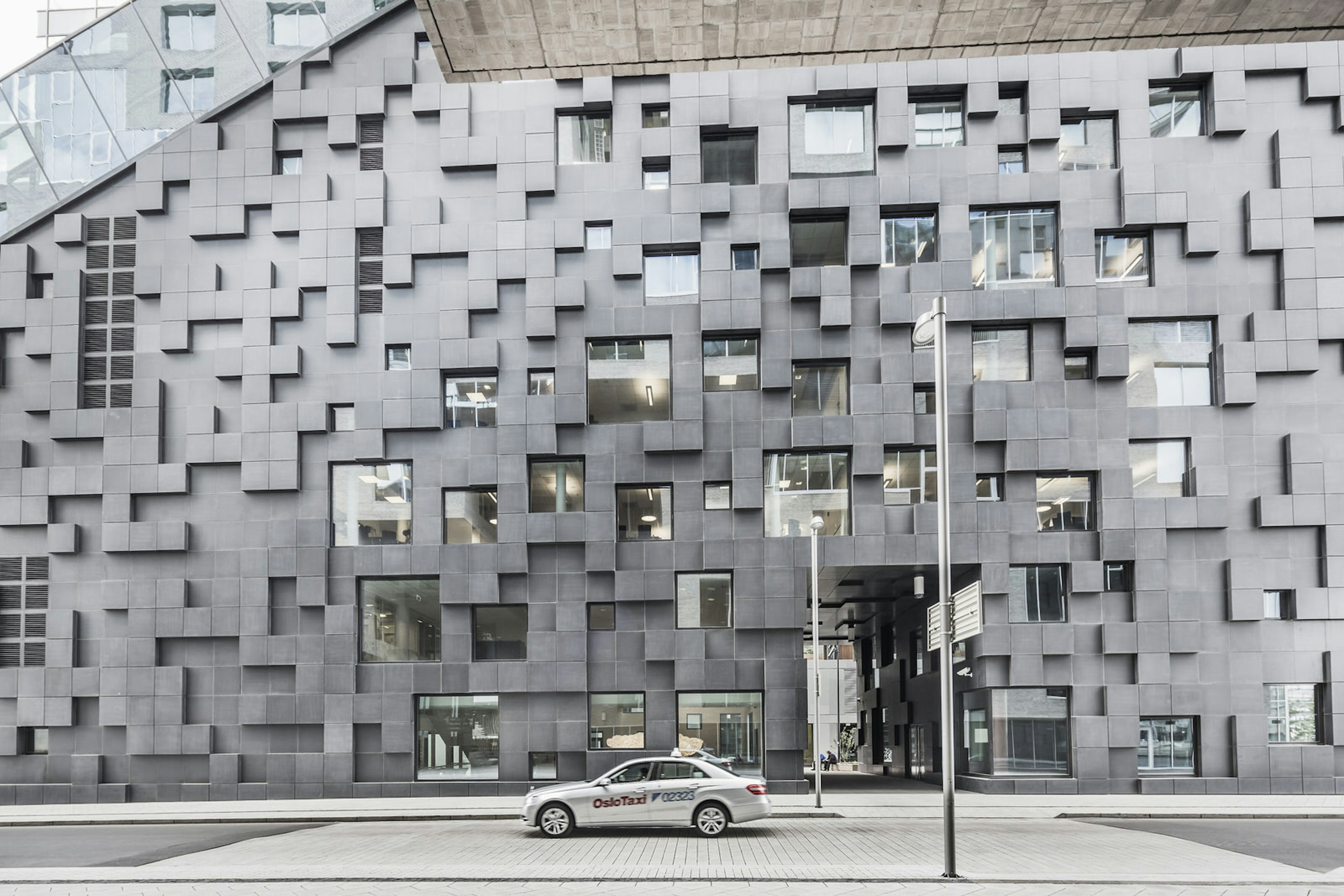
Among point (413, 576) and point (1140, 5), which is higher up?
point (1140, 5)

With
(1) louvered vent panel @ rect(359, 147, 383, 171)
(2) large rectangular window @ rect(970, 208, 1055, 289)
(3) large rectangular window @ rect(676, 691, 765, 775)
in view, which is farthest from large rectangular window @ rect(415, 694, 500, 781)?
(2) large rectangular window @ rect(970, 208, 1055, 289)

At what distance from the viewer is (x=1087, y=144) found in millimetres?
31203

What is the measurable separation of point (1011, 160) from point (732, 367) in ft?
33.6

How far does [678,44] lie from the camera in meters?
8.31

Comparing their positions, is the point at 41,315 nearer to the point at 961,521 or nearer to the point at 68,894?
the point at 68,894

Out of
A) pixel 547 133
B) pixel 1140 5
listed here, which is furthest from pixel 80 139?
pixel 1140 5

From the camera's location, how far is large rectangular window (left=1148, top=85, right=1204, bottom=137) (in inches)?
1225

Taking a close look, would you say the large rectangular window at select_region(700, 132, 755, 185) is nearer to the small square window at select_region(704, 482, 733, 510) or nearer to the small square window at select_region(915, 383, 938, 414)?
the small square window at select_region(915, 383, 938, 414)

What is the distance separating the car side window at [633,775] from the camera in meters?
18.9

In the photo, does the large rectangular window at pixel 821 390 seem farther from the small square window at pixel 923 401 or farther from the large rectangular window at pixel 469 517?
the large rectangular window at pixel 469 517

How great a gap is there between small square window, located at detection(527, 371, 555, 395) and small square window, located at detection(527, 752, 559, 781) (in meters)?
10.2

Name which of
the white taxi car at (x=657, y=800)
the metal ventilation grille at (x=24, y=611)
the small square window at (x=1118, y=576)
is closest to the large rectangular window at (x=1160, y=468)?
the small square window at (x=1118, y=576)

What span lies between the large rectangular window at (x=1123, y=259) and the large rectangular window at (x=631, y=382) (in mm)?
12787

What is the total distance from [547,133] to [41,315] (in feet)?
52.7
